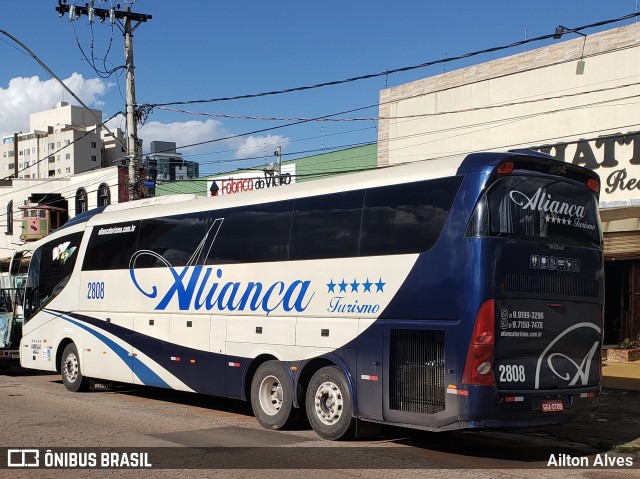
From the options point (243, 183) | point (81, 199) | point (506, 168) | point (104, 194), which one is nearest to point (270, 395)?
point (506, 168)

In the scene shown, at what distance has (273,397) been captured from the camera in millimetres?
11930

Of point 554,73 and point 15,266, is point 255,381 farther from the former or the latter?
point 554,73

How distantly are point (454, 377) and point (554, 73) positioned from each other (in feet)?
45.2

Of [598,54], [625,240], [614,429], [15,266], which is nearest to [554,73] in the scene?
[598,54]

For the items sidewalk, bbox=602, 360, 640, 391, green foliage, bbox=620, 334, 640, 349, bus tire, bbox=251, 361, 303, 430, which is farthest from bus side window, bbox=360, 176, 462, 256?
green foliage, bbox=620, 334, 640, 349

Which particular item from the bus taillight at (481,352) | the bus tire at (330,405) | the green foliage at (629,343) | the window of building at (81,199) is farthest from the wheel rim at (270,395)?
the window of building at (81,199)

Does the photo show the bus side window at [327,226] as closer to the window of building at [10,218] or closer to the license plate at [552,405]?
the license plate at [552,405]

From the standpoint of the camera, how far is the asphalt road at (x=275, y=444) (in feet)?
28.6

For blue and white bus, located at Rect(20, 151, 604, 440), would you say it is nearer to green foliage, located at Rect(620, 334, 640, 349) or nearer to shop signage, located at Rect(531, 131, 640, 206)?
shop signage, located at Rect(531, 131, 640, 206)

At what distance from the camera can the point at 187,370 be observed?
13.6m

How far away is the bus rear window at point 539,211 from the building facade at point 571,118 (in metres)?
7.78

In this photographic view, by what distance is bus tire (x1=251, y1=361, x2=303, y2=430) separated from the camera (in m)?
11.5

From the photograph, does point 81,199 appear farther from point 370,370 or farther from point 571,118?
Result: point 370,370

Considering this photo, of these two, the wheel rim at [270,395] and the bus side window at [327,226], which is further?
the wheel rim at [270,395]
